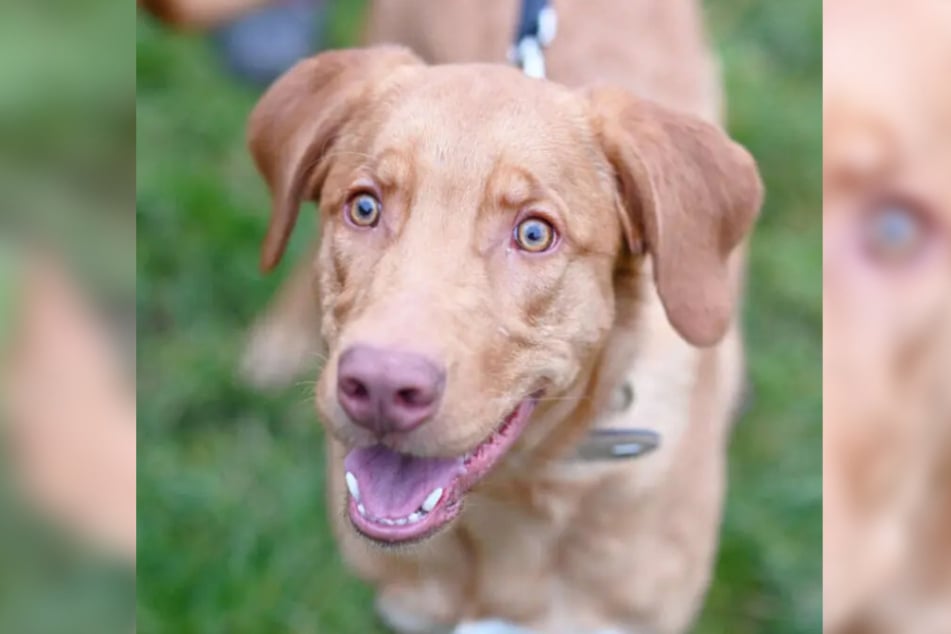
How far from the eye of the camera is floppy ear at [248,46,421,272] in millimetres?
2781

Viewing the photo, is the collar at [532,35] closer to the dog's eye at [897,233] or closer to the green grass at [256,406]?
the dog's eye at [897,233]

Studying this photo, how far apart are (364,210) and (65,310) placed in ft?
4.87

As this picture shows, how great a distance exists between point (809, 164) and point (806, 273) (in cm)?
62

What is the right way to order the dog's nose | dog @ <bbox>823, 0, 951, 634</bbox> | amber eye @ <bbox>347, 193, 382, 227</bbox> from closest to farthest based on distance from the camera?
the dog's nose
dog @ <bbox>823, 0, 951, 634</bbox>
amber eye @ <bbox>347, 193, 382, 227</bbox>

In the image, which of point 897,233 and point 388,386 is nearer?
point 388,386

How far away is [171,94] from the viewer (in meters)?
5.37

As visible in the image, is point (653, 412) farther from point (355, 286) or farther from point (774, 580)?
point (774, 580)

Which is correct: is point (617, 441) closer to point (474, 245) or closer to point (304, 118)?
point (474, 245)

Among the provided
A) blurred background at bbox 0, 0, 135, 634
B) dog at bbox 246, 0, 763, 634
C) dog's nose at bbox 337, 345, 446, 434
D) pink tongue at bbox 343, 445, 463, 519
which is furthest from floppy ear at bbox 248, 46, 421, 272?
blurred background at bbox 0, 0, 135, 634

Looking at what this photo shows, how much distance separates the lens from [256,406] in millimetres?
4535

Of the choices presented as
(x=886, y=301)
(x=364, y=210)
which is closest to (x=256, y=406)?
(x=364, y=210)

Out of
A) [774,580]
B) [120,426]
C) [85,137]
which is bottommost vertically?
[774,580]

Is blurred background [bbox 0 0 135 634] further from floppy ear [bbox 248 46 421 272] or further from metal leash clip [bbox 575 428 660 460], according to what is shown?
metal leash clip [bbox 575 428 660 460]

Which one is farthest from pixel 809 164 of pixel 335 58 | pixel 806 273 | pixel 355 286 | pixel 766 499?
pixel 355 286
